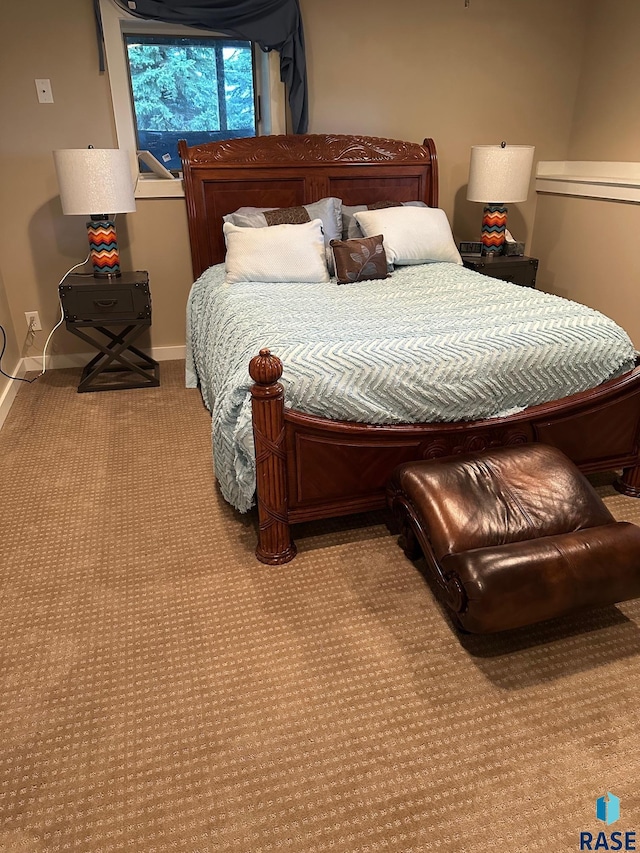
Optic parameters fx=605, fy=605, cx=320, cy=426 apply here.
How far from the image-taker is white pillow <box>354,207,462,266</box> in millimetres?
3320

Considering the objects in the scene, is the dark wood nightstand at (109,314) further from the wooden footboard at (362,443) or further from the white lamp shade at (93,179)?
the wooden footboard at (362,443)

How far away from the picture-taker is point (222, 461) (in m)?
2.16

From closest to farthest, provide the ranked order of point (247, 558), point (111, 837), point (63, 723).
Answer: point (111, 837) → point (63, 723) → point (247, 558)

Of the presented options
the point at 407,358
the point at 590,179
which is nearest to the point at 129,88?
the point at 407,358

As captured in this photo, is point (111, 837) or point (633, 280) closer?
point (111, 837)

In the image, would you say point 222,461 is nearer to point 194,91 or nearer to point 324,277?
point 324,277

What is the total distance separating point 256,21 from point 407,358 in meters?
2.48

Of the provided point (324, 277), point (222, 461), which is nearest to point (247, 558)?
point (222, 461)

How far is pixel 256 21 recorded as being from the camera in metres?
3.33

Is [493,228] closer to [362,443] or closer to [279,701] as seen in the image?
[362,443]

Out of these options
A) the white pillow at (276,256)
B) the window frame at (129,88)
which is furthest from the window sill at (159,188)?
the white pillow at (276,256)

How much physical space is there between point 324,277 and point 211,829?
2491mm

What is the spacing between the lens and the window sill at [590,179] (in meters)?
3.58

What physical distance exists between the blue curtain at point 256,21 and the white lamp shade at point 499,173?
1117 millimetres
